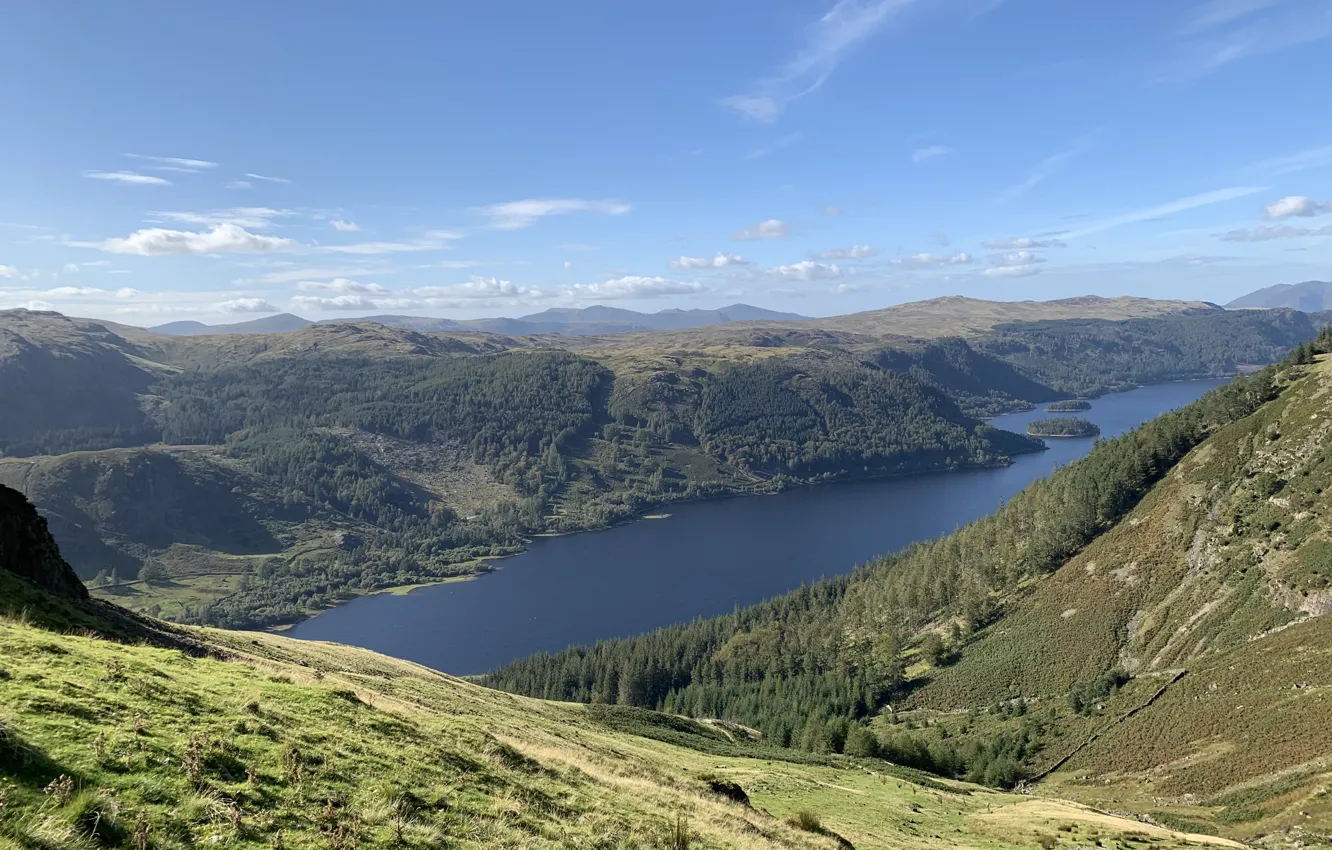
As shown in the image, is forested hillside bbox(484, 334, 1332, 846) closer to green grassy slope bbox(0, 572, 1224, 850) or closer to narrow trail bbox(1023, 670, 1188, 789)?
narrow trail bbox(1023, 670, 1188, 789)

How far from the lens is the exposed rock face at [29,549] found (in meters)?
38.7

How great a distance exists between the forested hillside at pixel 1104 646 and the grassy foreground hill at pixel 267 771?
38.9 m

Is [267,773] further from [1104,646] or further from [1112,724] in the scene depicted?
[1104,646]

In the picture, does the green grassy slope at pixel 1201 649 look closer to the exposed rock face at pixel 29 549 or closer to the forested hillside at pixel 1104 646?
the forested hillside at pixel 1104 646

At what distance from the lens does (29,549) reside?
3984 cm

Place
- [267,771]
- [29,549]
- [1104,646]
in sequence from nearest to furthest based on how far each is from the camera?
[267,771], [29,549], [1104,646]

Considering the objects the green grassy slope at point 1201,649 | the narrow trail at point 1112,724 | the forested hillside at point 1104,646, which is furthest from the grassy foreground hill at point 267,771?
the narrow trail at point 1112,724

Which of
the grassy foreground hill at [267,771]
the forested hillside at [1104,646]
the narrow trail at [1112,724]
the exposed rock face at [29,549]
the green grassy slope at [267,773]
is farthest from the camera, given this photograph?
the narrow trail at [1112,724]

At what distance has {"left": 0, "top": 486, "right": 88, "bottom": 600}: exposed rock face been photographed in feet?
127

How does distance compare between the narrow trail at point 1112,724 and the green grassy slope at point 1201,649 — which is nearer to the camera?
the green grassy slope at point 1201,649

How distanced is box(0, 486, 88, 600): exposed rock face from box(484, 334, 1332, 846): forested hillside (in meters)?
85.8

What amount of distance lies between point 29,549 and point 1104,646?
425 feet

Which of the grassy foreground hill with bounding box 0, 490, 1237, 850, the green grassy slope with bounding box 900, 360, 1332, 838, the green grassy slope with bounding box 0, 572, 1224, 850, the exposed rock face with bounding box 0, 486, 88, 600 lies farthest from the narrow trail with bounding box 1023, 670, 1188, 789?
the exposed rock face with bounding box 0, 486, 88, 600

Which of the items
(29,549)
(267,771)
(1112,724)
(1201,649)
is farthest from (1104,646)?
(29,549)
